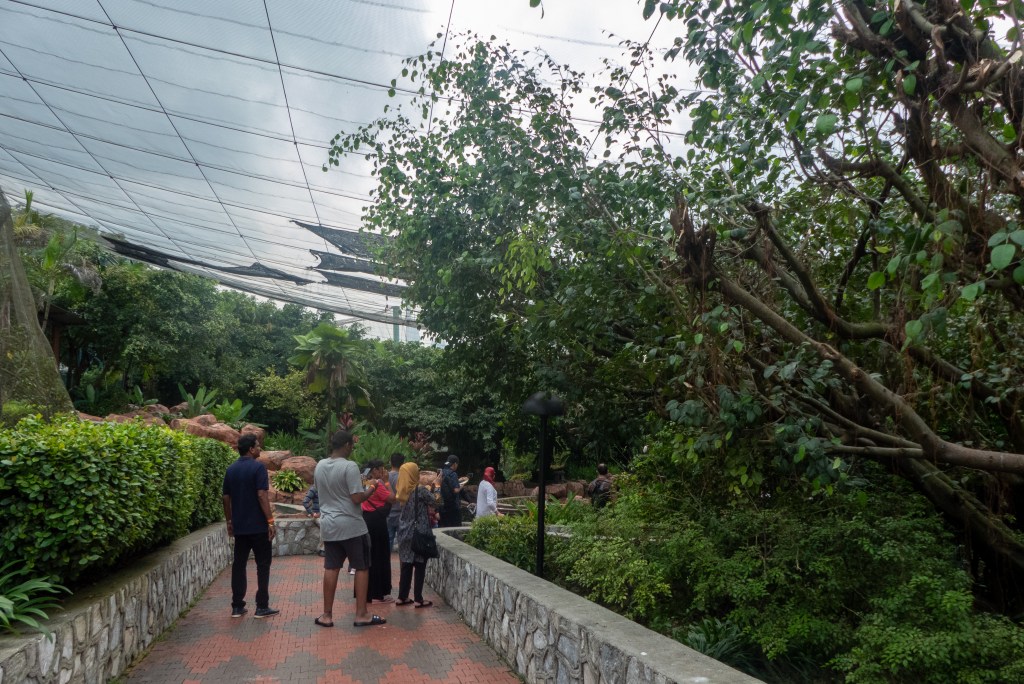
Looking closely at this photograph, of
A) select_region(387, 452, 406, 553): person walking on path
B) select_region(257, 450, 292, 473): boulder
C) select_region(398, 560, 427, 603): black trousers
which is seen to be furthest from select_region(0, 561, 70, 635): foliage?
select_region(257, 450, 292, 473): boulder

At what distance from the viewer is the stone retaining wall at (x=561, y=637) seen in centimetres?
405

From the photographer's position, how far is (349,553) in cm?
771

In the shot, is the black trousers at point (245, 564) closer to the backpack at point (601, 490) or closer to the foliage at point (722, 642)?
the foliage at point (722, 642)

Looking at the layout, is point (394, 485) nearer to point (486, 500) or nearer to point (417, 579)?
point (417, 579)

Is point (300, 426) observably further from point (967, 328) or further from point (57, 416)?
point (967, 328)

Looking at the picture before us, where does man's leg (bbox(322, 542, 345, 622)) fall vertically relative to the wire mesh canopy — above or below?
below

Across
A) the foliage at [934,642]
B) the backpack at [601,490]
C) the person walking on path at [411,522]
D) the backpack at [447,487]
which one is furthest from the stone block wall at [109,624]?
the backpack at [601,490]

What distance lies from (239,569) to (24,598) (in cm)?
365

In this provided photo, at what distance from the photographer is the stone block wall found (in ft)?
13.3

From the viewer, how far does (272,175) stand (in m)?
12.4

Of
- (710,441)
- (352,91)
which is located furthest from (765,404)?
(352,91)

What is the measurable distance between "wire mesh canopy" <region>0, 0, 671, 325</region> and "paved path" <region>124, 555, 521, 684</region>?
A: 19.9 feet

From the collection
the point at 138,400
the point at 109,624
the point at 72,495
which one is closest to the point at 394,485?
the point at 109,624

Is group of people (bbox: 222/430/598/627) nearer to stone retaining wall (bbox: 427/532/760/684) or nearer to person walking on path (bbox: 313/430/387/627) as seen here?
person walking on path (bbox: 313/430/387/627)
